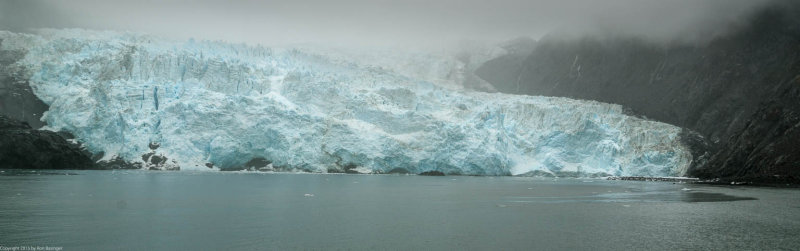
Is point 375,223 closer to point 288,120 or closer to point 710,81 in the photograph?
point 288,120

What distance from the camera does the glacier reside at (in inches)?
2682

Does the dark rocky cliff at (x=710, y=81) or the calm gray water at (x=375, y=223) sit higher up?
the dark rocky cliff at (x=710, y=81)

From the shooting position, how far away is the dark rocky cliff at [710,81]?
6266 cm

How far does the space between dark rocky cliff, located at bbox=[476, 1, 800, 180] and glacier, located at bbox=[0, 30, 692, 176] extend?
38.8 feet

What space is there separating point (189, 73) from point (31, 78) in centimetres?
1906

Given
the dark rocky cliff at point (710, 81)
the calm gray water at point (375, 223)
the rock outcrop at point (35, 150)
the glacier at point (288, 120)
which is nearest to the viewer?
the calm gray water at point (375, 223)

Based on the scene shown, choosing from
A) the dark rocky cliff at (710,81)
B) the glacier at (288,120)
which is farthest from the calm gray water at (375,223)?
the glacier at (288,120)

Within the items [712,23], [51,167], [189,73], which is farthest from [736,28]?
[51,167]

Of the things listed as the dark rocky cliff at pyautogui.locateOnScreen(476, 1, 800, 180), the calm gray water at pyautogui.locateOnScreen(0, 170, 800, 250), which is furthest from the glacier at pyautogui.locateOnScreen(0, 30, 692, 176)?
the calm gray water at pyautogui.locateOnScreen(0, 170, 800, 250)

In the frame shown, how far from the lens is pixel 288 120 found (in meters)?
70.4

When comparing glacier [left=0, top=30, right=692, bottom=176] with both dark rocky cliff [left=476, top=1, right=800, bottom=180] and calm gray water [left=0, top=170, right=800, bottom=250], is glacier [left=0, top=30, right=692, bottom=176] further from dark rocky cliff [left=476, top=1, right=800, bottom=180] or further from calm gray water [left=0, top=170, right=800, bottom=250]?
calm gray water [left=0, top=170, right=800, bottom=250]

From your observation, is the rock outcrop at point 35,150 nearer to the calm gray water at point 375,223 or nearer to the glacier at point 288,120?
the glacier at point 288,120

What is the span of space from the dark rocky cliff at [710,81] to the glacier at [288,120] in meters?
11.8

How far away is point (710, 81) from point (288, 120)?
6680cm
